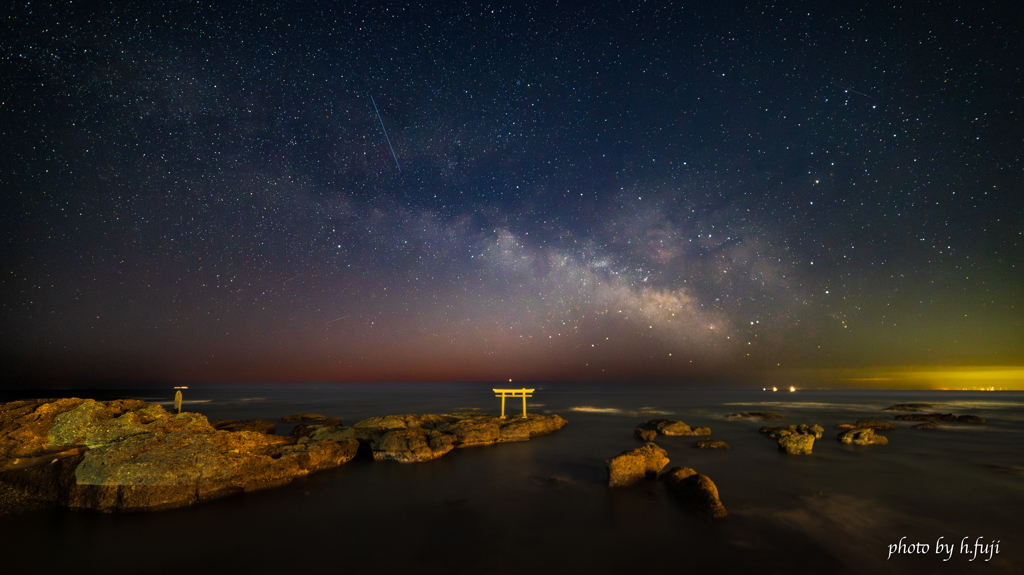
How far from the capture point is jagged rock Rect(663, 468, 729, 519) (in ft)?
33.7

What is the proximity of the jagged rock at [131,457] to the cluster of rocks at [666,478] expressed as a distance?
1071 cm

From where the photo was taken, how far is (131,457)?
10680 mm

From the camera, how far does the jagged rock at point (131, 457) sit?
10.4m

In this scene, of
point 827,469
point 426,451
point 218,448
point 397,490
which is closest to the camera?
point 218,448

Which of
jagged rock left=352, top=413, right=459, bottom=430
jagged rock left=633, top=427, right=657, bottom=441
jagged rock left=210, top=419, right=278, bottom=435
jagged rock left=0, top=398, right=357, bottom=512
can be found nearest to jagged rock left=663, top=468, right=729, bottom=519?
jagged rock left=633, top=427, right=657, bottom=441

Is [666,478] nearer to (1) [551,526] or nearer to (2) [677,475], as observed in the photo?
(2) [677,475]

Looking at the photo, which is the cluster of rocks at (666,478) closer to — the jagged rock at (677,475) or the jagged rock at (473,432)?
the jagged rock at (677,475)

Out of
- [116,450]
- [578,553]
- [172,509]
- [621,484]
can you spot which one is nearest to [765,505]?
[621,484]

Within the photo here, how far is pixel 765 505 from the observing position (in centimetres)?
1116

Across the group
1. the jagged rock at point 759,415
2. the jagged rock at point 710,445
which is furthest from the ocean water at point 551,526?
the jagged rock at point 759,415

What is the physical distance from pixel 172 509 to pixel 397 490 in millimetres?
5748

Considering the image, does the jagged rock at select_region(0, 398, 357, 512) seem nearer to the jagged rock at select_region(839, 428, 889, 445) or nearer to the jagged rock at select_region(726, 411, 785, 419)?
the jagged rock at select_region(839, 428, 889, 445)

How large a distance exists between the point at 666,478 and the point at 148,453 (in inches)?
587

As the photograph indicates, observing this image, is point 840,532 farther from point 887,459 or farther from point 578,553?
point 887,459
